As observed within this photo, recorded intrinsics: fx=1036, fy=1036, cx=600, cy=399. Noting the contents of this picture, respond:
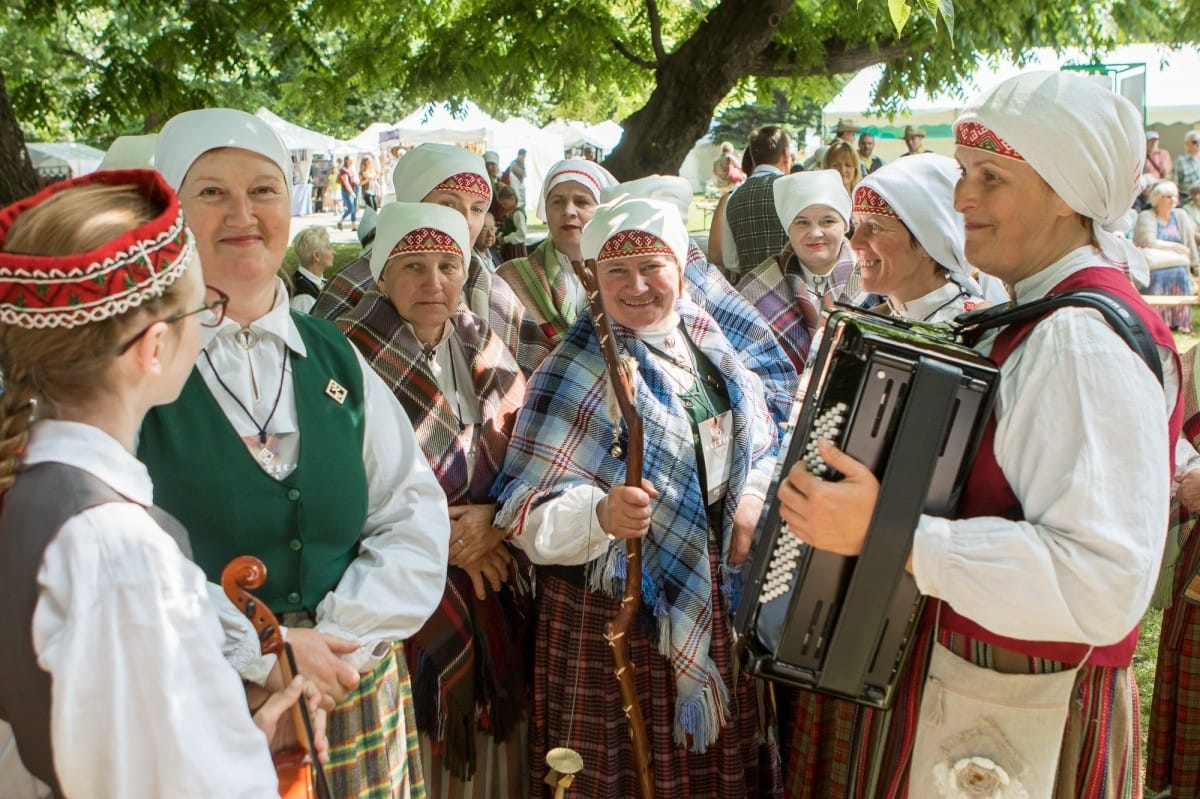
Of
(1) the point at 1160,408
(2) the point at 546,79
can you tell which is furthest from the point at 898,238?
(2) the point at 546,79

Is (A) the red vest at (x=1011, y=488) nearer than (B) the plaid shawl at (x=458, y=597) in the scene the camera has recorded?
Yes

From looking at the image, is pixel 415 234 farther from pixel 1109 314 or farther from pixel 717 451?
pixel 1109 314

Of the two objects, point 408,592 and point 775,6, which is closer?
point 408,592

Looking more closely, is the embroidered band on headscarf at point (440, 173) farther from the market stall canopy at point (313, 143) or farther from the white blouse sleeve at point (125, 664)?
the market stall canopy at point (313, 143)

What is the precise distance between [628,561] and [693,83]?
4433 millimetres

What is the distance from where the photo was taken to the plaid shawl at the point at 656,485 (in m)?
2.91

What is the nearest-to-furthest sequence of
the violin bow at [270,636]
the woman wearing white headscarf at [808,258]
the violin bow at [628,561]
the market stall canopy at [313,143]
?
the violin bow at [270,636] → the violin bow at [628,561] → the woman wearing white headscarf at [808,258] → the market stall canopy at [313,143]

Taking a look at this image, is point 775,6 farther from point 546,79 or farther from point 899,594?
point 899,594

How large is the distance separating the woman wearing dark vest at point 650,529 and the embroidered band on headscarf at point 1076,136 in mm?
1239

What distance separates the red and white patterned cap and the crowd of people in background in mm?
14

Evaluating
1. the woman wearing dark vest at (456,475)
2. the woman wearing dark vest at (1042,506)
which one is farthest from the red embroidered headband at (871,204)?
the woman wearing dark vest at (456,475)

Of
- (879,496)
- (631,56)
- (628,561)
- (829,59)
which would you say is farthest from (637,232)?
(829,59)

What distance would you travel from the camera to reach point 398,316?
3.20 meters

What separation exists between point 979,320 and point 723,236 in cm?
322
